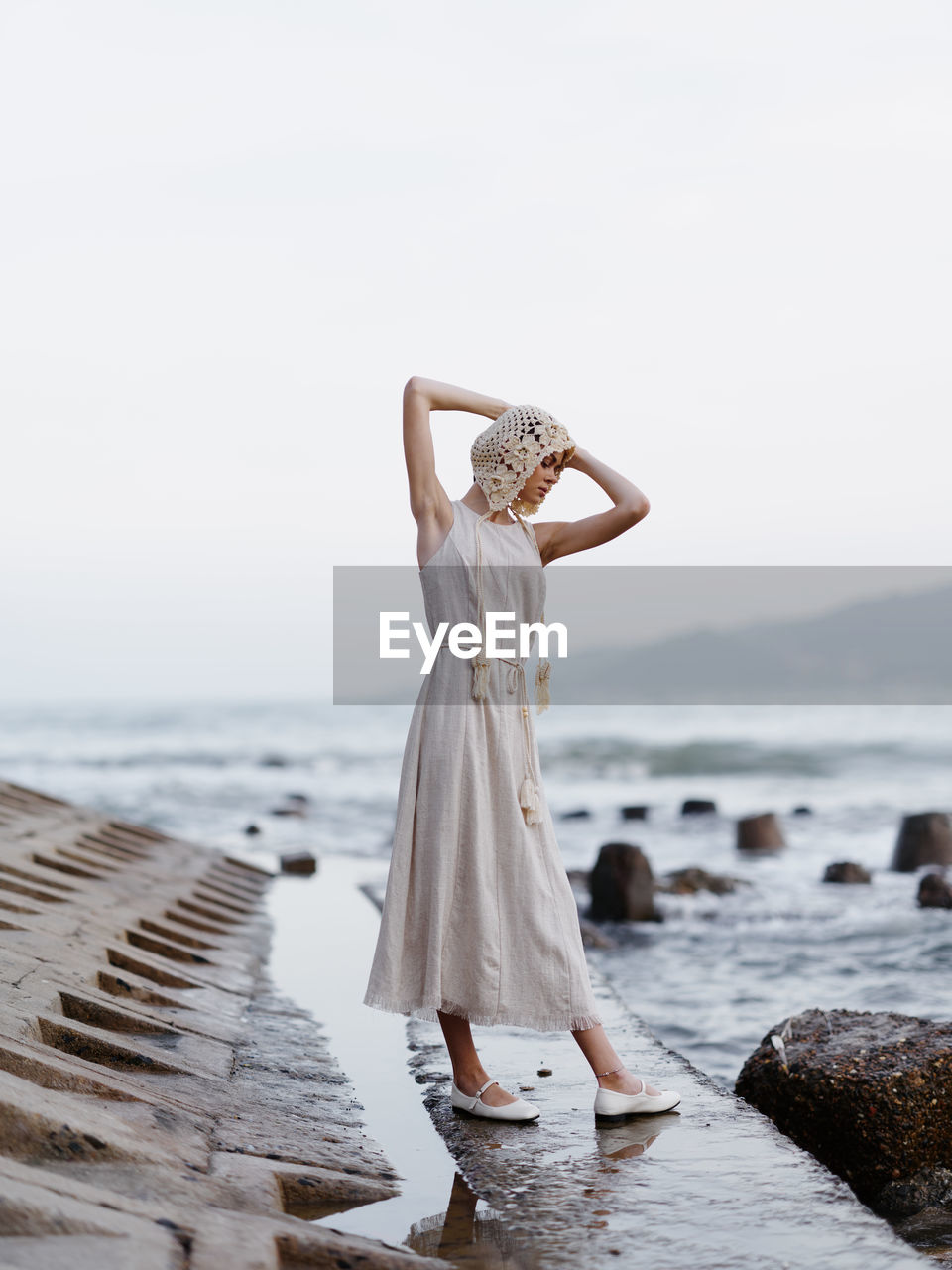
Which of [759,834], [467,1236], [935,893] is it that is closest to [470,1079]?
[467,1236]

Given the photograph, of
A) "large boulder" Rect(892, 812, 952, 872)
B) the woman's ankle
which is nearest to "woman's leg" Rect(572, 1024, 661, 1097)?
the woman's ankle

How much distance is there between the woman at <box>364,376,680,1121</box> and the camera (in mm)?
3805

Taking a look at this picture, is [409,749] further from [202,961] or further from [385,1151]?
[202,961]

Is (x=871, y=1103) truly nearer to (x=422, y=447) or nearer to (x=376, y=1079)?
(x=376, y=1079)

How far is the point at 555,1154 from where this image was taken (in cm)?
351

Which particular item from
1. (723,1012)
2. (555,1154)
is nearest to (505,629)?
(555,1154)

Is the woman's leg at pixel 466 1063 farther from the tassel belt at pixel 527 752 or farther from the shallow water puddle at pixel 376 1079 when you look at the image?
the tassel belt at pixel 527 752

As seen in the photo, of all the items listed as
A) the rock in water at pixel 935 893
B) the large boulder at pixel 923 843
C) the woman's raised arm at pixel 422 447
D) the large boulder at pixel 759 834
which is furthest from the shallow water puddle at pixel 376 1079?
the large boulder at pixel 759 834

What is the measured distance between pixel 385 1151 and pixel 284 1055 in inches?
47.4

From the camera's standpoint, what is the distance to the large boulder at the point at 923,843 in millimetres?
14484

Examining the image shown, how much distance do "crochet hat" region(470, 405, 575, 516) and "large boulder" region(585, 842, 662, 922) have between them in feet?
25.3

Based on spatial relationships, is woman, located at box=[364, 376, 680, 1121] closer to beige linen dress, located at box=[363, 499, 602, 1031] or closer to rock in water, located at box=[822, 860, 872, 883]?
beige linen dress, located at box=[363, 499, 602, 1031]

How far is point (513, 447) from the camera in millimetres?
3971

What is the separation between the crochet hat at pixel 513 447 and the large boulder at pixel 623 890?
770 centimetres
